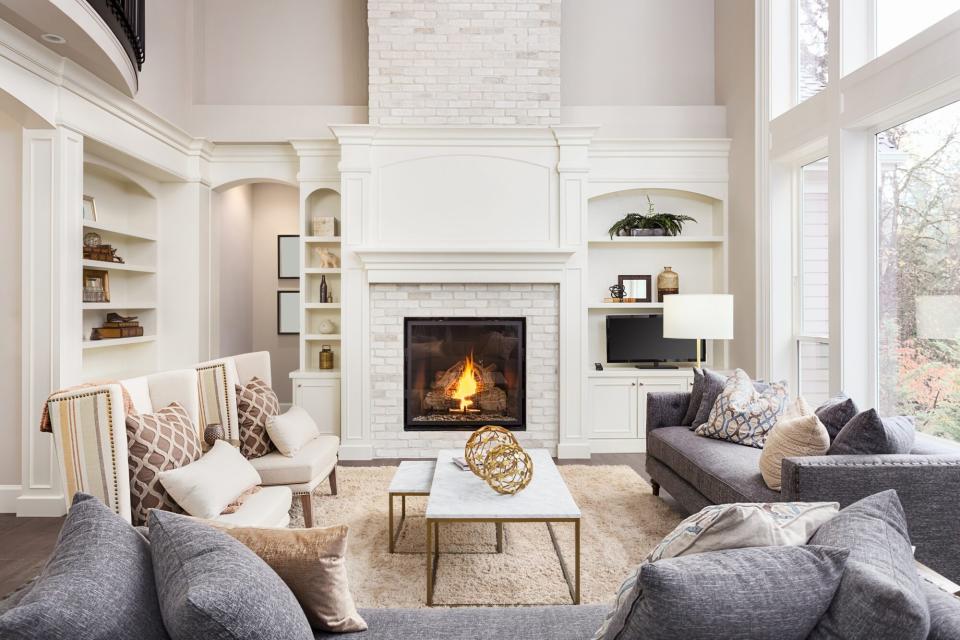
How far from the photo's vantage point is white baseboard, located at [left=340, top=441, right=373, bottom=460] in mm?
4965

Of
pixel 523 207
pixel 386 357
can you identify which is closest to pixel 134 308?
pixel 386 357

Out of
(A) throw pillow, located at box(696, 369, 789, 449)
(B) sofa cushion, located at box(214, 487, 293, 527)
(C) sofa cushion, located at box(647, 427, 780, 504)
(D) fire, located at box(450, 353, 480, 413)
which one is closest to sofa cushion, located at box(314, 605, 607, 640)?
(B) sofa cushion, located at box(214, 487, 293, 527)

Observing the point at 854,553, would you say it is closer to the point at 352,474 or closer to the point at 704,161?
the point at 352,474

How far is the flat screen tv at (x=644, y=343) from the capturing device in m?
5.44

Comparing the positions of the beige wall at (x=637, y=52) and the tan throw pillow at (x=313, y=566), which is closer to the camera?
the tan throw pillow at (x=313, y=566)

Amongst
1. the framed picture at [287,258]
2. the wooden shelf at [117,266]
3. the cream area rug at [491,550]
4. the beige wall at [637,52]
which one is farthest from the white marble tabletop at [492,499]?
the framed picture at [287,258]

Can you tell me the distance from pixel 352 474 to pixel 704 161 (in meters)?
3.94

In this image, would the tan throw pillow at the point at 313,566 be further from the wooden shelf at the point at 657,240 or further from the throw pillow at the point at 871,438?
the wooden shelf at the point at 657,240

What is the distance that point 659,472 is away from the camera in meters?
3.83

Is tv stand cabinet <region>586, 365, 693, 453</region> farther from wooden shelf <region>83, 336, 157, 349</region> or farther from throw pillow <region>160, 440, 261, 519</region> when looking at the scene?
wooden shelf <region>83, 336, 157, 349</region>

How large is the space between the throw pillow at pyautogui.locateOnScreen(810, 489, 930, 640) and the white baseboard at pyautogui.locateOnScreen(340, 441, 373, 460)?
407 centimetres

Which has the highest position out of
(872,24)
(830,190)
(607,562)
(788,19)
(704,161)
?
(788,19)

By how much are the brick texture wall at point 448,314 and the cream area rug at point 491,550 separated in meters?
0.88

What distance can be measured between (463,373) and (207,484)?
3.01 metres
